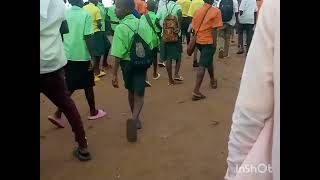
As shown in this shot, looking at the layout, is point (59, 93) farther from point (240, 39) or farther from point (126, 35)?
point (240, 39)

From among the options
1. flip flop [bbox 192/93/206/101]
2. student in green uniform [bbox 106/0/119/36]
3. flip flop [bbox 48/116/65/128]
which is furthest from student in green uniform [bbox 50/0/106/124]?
student in green uniform [bbox 106/0/119/36]

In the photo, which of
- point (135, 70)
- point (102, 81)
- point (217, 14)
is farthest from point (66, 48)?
point (102, 81)

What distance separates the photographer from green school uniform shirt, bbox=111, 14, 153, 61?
15.3 ft

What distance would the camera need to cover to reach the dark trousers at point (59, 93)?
375cm

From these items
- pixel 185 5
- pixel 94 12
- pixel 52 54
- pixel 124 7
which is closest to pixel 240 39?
pixel 185 5

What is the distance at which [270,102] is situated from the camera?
4.02 ft

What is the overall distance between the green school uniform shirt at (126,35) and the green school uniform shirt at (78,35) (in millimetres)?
569

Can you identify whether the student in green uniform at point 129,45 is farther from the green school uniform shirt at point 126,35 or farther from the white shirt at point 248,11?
the white shirt at point 248,11

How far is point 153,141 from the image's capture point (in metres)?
4.88

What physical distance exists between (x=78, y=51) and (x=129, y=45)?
78cm

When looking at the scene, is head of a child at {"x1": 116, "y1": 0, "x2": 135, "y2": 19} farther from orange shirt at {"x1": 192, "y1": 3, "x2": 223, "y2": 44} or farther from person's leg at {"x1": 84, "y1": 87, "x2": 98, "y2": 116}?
orange shirt at {"x1": 192, "y1": 3, "x2": 223, "y2": 44}
